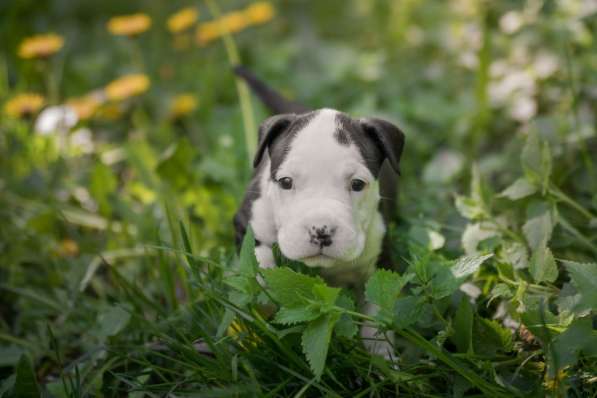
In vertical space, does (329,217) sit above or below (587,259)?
above

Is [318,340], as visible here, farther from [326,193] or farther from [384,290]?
[326,193]

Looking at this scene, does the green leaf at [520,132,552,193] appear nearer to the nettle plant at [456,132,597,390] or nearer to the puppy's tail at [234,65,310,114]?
the nettle plant at [456,132,597,390]

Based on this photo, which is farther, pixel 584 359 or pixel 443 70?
pixel 443 70

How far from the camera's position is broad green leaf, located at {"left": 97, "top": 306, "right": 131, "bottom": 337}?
207 cm

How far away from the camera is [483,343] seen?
1.82m

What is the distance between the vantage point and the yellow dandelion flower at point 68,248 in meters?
2.85

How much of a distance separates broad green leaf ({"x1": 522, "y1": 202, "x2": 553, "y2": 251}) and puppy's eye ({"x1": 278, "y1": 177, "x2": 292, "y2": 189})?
80 cm

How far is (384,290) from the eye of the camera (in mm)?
1685

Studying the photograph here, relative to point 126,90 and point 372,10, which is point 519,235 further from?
point 372,10

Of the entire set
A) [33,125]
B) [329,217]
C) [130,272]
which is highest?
[329,217]

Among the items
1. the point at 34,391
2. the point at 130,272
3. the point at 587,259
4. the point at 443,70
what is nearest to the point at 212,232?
the point at 130,272

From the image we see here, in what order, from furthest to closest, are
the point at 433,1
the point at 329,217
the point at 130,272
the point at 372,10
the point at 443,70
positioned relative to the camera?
the point at 433,1 < the point at 372,10 < the point at 443,70 < the point at 130,272 < the point at 329,217

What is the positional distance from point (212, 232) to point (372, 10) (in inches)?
98.9

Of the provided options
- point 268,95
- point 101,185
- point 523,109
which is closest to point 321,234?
point 268,95
